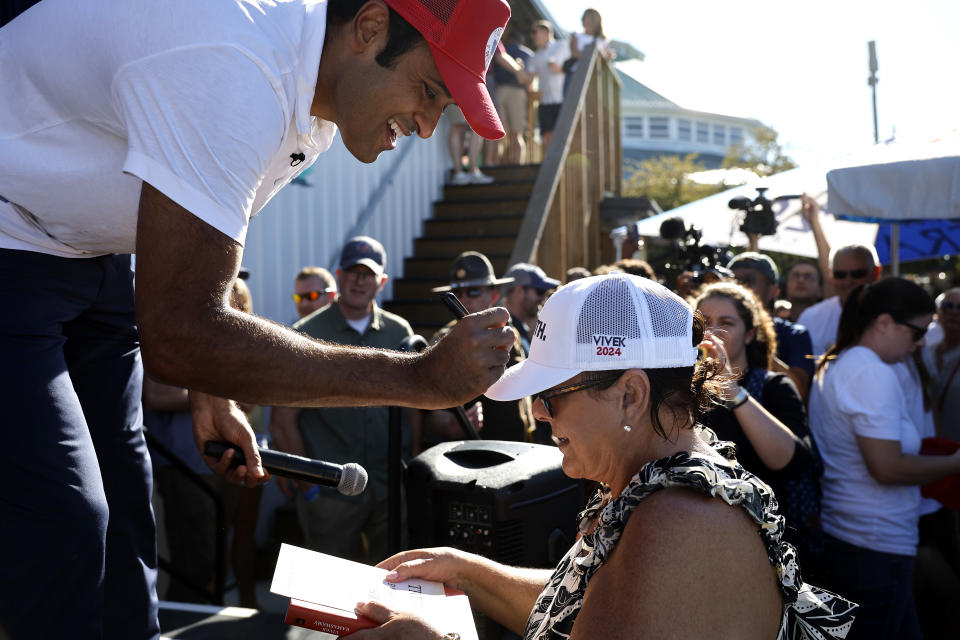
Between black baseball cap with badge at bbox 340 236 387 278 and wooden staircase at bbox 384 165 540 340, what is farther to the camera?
wooden staircase at bbox 384 165 540 340

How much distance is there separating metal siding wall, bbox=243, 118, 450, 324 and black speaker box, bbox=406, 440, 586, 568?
13.6 ft

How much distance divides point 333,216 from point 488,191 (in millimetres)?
2136

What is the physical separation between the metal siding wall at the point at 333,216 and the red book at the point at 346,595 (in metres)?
4.84

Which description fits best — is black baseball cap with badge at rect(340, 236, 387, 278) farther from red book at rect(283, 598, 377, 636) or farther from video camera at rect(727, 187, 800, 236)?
red book at rect(283, 598, 377, 636)

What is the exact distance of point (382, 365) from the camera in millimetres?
1621

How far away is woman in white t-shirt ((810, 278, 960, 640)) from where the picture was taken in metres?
3.57

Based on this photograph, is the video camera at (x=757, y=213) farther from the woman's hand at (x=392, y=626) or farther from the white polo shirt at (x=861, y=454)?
the woman's hand at (x=392, y=626)

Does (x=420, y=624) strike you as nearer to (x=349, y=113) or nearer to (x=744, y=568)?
(x=744, y=568)

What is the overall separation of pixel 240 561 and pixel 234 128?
14.7 ft

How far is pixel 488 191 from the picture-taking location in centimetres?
970

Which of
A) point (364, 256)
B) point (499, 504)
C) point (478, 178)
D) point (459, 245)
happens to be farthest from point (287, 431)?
point (478, 178)

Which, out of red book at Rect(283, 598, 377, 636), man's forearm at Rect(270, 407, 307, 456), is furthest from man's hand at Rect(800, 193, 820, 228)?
red book at Rect(283, 598, 377, 636)

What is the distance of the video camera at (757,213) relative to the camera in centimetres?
646

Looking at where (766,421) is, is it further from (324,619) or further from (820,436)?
(324,619)
